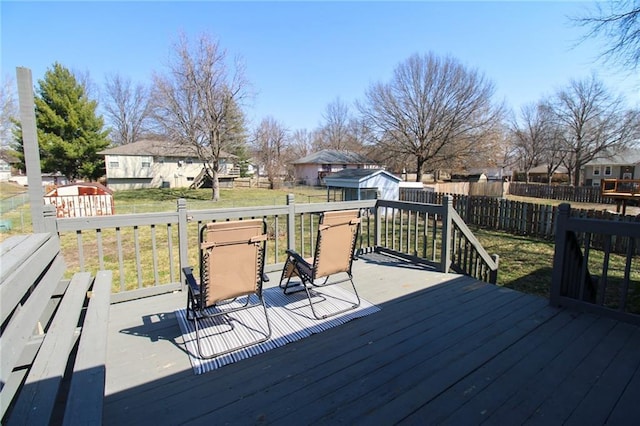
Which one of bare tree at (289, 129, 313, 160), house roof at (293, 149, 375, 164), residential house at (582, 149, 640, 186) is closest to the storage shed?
house roof at (293, 149, 375, 164)

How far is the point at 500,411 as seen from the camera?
189cm

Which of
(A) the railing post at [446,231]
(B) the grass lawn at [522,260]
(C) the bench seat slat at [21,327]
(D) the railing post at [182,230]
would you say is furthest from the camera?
(B) the grass lawn at [522,260]

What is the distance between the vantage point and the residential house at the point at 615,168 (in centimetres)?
3397

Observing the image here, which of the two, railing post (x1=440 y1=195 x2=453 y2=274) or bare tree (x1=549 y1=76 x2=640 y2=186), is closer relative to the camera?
railing post (x1=440 y1=195 x2=453 y2=274)

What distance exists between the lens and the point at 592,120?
27750mm

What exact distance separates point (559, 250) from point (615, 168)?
43784 millimetres

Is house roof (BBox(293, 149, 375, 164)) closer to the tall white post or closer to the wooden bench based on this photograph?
the tall white post

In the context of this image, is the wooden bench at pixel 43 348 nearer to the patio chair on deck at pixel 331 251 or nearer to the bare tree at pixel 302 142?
the patio chair on deck at pixel 331 251

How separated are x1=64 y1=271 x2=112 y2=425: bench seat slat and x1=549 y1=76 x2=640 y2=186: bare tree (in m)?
34.4

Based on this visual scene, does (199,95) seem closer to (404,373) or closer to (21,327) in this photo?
(21,327)

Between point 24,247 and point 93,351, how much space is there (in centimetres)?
99

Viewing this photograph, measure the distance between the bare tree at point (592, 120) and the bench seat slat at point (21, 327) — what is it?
113 feet

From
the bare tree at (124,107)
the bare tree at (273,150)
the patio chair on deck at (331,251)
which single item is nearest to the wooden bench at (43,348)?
the patio chair on deck at (331,251)

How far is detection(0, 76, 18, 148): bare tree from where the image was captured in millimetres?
19000
